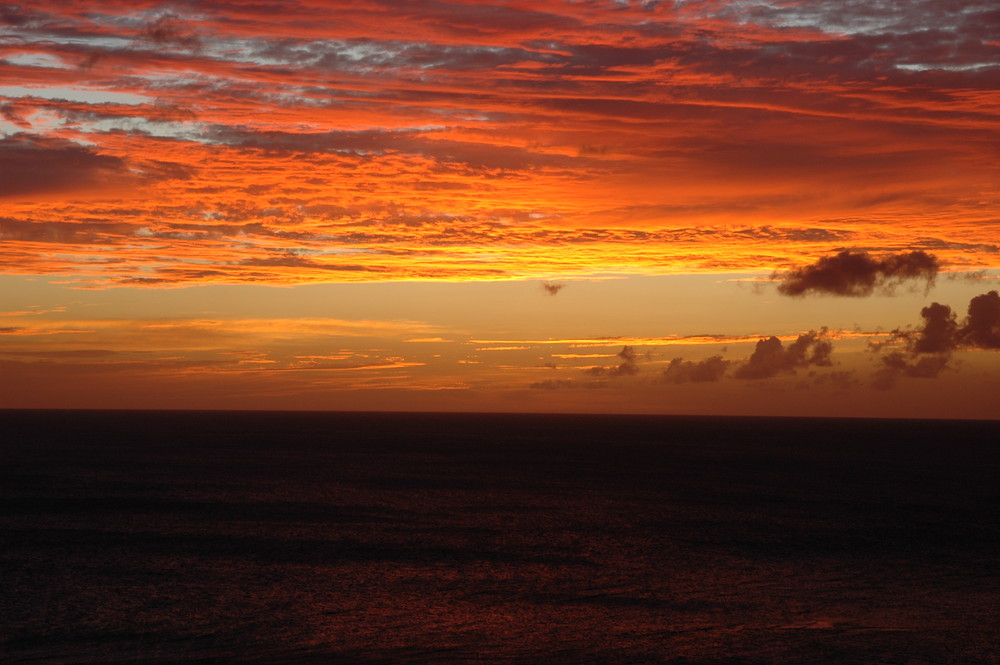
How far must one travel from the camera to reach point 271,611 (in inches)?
1690

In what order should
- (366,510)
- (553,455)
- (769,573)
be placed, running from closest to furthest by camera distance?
(769,573) < (366,510) < (553,455)

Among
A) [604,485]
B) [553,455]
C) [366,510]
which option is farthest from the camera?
[553,455]

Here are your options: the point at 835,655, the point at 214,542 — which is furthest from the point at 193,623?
the point at 835,655

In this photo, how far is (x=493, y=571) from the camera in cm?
5306

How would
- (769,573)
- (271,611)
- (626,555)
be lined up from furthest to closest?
1. (626,555)
2. (769,573)
3. (271,611)

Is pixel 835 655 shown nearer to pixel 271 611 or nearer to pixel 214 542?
pixel 271 611

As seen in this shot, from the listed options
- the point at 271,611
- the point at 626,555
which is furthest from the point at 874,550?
the point at 271,611

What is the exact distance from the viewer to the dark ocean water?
37469 millimetres

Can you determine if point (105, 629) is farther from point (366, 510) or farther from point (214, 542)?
point (366, 510)

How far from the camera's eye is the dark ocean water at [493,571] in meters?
37.5

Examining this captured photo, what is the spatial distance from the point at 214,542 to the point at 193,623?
74.2 ft

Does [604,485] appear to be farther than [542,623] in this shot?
Yes

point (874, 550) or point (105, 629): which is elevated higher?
point (105, 629)

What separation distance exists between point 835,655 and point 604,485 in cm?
7361
